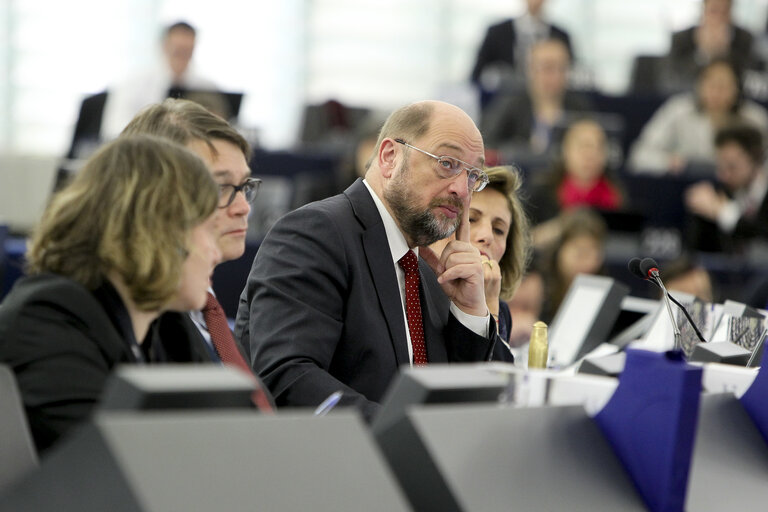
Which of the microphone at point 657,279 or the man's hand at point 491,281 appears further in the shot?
the man's hand at point 491,281

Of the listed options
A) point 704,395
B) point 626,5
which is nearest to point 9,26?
point 626,5

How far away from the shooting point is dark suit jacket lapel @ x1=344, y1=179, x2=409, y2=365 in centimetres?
260

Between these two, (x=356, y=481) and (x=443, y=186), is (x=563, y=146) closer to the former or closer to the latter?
(x=443, y=186)

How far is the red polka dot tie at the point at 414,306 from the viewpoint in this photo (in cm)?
267

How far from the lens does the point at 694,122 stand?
7.82 meters

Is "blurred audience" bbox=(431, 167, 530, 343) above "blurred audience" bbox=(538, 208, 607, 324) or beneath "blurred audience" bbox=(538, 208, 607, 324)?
above

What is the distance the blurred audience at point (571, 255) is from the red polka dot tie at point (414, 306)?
8.17 feet

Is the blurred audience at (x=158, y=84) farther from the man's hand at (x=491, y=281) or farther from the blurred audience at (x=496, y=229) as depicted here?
the man's hand at (x=491, y=281)

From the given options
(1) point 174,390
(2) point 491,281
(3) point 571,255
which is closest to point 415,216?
(2) point 491,281

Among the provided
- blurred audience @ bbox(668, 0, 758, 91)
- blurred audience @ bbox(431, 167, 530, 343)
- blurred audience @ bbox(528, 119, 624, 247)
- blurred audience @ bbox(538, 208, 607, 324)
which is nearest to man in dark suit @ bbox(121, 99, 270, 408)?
blurred audience @ bbox(431, 167, 530, 343)

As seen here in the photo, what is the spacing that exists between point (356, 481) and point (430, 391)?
17 cm

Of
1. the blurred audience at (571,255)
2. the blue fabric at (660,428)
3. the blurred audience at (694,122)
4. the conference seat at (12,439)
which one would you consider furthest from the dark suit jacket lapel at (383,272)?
the blurred audience at (694,122)

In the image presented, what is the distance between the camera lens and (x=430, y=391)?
4.12 ft

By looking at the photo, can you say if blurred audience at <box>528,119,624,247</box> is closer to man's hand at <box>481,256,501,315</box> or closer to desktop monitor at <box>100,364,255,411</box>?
man's hand at <box>481,256,501,315</box>
